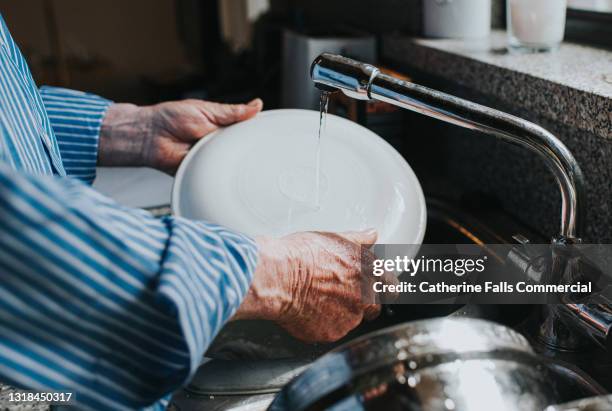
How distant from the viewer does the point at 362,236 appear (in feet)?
2.40

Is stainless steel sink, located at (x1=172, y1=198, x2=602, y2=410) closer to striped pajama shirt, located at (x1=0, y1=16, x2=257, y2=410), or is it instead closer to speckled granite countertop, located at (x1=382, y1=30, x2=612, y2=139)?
striped pajama shirt, located at (x1=0, y1=16, x2=257, y2=410)

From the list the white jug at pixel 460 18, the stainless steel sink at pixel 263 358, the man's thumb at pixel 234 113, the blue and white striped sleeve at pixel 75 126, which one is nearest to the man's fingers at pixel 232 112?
the man's thumb at pixel 234 113

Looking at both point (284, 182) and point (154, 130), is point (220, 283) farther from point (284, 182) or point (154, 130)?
point (154, 130)

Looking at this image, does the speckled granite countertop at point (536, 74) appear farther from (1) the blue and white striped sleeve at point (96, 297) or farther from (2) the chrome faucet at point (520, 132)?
(1) the blue and white striped sleeve at point (96, 297)

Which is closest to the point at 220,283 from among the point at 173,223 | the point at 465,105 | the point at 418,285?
the point at 173,223

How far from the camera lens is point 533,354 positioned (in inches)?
19.3

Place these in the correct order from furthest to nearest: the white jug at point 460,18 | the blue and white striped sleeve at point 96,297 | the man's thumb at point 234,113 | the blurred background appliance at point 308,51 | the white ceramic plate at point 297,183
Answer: the blurred background appliance at point 308,51
the white jug at point 460,18
the man's thumb at point 234,113
the white ceramic plate at point 297,183
the blue and white striped sleeve at point 96,297

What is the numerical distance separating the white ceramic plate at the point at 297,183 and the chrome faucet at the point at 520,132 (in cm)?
15

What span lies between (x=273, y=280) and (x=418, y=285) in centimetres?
38

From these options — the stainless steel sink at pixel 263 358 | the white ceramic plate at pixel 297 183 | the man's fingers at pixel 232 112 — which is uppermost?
the man's fingers at pixel 232 112

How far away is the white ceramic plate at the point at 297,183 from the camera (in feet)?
2.52

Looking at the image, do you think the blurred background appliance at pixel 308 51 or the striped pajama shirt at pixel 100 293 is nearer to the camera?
the striped pajama shirt at pixel 100 293

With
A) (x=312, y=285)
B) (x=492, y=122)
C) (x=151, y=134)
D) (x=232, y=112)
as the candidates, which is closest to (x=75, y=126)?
(x=151, y=134)

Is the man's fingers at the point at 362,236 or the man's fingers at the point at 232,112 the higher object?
the man's fingers at the point at 232,112
